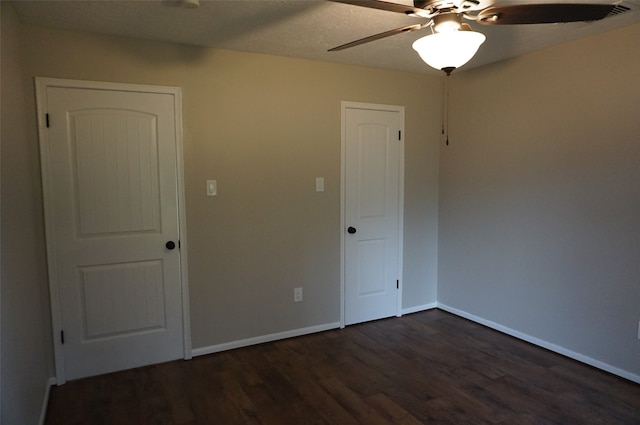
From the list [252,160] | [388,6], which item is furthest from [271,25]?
[388,6]

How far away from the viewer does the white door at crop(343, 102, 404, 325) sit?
3830 mm

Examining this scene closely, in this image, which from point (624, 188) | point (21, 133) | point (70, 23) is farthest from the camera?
point (624, 188)

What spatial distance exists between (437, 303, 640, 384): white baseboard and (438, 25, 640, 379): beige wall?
1.0 inches

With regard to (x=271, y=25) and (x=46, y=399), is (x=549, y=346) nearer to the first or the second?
(x=271, y=25)

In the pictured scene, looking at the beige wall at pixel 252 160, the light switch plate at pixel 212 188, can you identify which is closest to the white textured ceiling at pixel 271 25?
the beige wall at pixel 252 160

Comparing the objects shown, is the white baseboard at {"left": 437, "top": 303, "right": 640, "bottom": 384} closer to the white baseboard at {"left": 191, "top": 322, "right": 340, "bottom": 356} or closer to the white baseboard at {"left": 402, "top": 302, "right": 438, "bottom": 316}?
the white baseboard at {"left": 402, "top": 302, "right": 438, "bottom": 316}

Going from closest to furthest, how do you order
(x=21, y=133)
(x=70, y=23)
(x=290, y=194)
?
(x=21, y=133)
(x=70, y=23)
(x=290, y=194)

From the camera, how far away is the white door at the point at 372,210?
383 cm

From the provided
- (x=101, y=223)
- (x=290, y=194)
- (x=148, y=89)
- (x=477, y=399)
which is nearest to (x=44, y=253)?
(x=101, y=223)

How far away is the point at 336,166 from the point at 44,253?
89.7 inches

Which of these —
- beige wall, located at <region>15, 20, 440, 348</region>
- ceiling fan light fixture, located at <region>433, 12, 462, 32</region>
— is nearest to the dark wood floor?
beige wall, located at <region>15, 20, 440, 348</region>

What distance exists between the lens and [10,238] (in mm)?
1928

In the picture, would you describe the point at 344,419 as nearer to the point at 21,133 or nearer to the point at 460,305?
the point at 460,305

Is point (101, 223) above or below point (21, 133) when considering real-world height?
below
